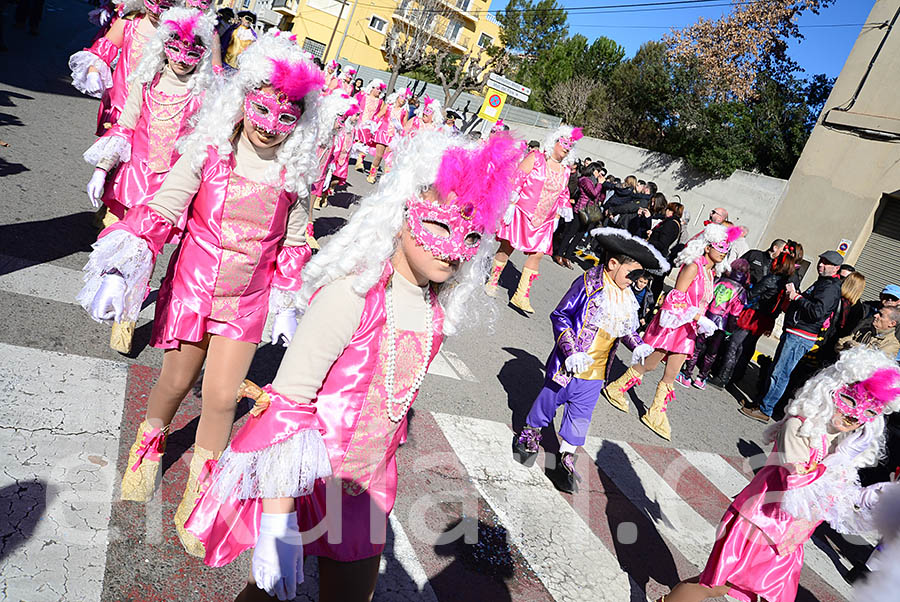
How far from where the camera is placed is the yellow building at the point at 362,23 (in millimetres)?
45844

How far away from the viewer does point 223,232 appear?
9.57 feet

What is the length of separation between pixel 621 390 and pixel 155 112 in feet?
16.7

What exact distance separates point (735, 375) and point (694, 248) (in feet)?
12.1

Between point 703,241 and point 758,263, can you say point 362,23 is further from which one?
point 703,241

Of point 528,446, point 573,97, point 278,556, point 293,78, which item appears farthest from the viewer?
point 573,97

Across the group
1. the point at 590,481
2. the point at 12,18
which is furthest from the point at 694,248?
the point at 12,18

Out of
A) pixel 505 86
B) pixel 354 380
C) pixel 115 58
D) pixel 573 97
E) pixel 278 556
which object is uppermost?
pixel 573 97

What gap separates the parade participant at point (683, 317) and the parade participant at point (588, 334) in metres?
1.85

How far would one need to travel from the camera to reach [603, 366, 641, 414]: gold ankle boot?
262 inches

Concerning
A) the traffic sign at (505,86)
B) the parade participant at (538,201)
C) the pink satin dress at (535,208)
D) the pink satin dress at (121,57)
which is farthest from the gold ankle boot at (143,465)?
the traffic sign at (505,86)

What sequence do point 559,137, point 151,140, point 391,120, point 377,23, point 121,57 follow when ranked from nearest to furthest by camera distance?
point 151,140 < point 121,57 < point 559,137 < point 391,120 < point 377,23

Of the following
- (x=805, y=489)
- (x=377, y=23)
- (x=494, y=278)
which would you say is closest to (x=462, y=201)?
(x=805, y=489)

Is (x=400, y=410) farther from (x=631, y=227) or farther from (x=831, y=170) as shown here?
(x=831, y=170)

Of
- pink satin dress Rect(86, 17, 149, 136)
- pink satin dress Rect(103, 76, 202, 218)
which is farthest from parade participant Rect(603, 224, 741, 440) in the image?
pink satin dress Rect(86, 17, 149, 136)
